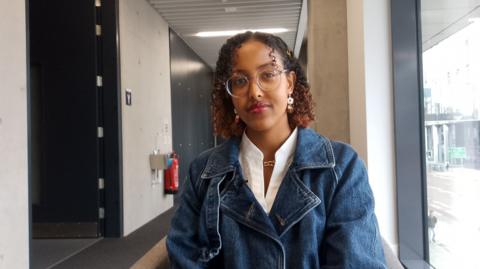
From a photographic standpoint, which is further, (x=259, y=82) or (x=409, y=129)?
(x=409, y=129)

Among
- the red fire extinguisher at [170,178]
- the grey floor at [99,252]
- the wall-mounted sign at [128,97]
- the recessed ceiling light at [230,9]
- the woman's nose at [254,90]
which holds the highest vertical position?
the recessed ceiling light at [230,9]

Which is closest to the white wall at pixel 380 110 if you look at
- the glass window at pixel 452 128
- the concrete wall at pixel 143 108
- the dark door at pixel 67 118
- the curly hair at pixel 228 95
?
the glass window at pixel 452 128

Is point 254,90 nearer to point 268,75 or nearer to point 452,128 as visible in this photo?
point 268,75

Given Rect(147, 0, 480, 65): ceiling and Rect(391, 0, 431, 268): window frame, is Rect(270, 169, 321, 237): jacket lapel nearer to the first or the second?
Rect(391, 0, 431, 268): window frame

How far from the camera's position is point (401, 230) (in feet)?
8.73

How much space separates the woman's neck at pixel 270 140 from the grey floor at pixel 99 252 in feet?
7.29

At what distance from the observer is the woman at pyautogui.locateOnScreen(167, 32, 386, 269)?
3.25 ft

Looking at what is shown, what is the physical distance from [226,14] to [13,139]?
372 centimetres

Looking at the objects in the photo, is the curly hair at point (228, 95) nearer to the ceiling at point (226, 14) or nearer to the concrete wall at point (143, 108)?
the concrete wall at point (143, 108)

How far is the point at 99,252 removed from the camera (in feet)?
11.1

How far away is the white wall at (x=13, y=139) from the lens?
88.4 inches

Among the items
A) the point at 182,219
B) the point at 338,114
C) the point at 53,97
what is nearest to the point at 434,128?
the point at 338,114

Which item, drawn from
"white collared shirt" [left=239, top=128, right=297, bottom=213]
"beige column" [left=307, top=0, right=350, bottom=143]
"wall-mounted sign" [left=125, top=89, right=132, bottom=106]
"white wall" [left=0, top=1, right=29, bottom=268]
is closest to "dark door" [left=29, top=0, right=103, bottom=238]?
"wall-mounted sign" [left=125, top=89, right=132, bottom=106]

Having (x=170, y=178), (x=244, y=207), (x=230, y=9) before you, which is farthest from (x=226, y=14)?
(x=244, y=207)
